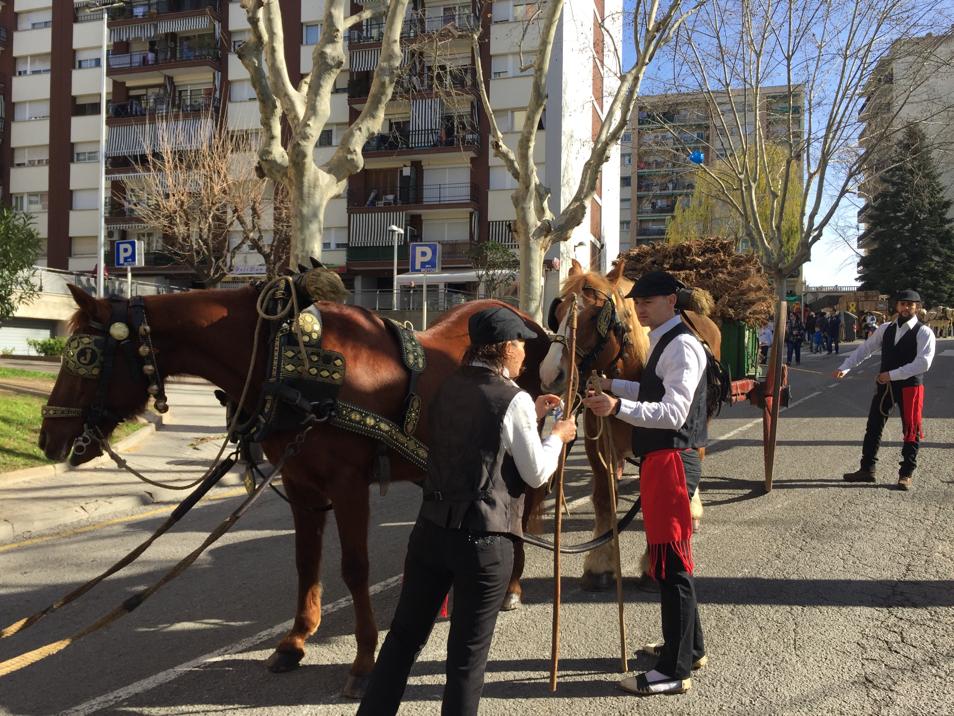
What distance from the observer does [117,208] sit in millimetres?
39594

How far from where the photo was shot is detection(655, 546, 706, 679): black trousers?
3.41 meters

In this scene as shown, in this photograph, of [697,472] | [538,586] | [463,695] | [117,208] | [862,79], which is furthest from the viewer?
[117,208]

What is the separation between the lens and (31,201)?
139 feet

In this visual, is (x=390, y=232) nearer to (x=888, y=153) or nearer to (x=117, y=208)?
(x=117, y=208)

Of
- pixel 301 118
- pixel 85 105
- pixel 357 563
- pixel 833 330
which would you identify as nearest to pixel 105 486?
pixel 301 118

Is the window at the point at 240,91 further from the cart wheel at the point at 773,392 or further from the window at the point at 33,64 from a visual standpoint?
the cart wheel at the point at 773,392

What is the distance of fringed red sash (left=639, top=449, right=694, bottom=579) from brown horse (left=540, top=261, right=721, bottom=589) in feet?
3.18

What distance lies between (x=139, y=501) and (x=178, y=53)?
4038cm

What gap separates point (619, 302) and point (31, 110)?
4886 cm

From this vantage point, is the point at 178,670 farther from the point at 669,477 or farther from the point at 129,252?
the point at 129,252

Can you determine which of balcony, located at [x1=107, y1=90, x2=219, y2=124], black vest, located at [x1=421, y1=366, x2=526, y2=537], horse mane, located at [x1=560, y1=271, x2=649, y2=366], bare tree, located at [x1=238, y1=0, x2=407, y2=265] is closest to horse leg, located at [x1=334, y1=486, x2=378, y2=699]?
black vest, located at [x1=421, y1=366, x2=526, y2=537]

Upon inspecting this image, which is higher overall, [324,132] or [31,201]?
[324,132]

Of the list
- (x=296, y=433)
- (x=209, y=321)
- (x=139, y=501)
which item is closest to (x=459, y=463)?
(x=296, y=433)

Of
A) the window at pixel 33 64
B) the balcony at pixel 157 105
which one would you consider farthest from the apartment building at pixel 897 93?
the window at pixel 33 64
